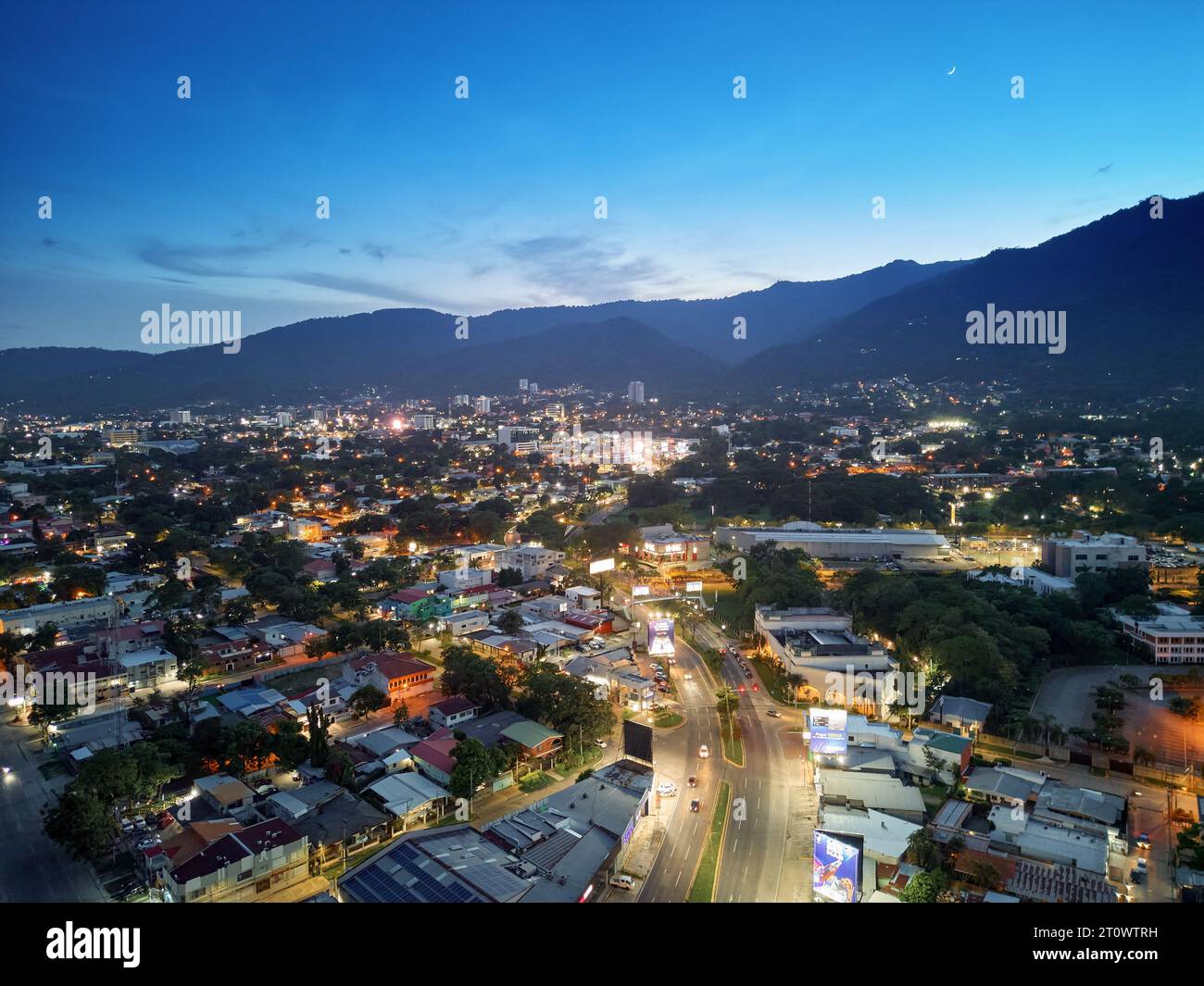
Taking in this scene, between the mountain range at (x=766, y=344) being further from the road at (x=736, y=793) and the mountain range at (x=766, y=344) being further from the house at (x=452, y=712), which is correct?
the house at (x=452, y=712)

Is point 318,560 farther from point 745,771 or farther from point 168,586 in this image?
point 745,771

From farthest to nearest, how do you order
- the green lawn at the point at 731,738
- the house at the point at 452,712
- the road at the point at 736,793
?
the house at the point at 452,712 → the green lawn at the point at 731,738 → the road at the point at 736,793

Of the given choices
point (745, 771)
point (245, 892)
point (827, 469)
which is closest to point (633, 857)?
point (745, 771)

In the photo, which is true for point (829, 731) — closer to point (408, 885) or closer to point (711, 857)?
point (711, 857)

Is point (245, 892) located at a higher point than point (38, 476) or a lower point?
lower

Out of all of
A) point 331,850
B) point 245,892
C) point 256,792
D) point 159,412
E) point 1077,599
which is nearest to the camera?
point 245,892

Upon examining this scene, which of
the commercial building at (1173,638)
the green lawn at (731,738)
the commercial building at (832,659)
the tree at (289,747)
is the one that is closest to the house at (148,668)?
the tree at (289,747)

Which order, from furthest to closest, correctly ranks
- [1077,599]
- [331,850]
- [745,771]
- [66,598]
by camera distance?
[66,598], [1077,599], [745,771], [331,850]

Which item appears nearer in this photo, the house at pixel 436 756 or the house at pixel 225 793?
the house at pixel 225 793
